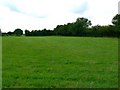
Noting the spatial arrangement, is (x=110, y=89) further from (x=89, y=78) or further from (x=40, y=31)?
(x=40, y=31)

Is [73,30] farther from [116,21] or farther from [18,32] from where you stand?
[116,21]

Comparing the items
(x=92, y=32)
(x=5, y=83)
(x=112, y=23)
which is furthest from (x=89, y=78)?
(x=92, y=32)

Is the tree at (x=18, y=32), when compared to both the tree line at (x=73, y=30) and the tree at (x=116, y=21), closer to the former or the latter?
the tree line at (x=73, y=30)

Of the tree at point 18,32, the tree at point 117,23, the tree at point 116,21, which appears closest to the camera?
the tree at point 117,23

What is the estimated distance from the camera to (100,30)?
123375 mm

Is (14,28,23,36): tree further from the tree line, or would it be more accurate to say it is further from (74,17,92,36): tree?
(74,17,92,36): tree

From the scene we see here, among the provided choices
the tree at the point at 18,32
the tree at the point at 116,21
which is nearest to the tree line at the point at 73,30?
the tree at the point at 18,32

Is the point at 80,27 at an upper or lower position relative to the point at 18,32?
upper

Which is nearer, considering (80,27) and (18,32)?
(18,32)

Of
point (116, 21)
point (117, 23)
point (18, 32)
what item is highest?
point (116, 21)

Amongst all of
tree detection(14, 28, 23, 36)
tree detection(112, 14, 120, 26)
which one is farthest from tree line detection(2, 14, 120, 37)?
tree detection(112, 14, 120, 26)

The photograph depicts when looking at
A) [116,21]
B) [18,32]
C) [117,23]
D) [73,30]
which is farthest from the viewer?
[73,30]

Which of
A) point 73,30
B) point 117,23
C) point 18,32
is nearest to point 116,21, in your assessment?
point 117,23

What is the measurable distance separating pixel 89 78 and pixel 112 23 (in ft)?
358
